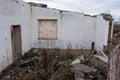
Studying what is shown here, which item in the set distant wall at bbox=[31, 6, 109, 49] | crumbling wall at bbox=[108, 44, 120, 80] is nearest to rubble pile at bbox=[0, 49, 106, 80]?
crumbling wall at bbox=[108, 44, 120, 80]

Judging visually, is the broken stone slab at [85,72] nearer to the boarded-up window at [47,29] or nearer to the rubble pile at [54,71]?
the rubble pile at [54,71]

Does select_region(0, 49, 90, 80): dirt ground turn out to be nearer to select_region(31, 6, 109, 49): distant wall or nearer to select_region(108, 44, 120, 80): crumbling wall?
select_region(31, 6, 109, 49): distant wall

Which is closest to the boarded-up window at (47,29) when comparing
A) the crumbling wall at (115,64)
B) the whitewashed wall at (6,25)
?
the whitewashed wall at (6,25)

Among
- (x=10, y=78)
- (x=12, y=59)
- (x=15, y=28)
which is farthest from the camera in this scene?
(x=15, y=28)

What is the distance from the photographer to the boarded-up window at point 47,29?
10352 mm

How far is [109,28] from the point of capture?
7969 millimetres

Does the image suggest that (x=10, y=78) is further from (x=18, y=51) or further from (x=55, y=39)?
(x=55, y=39)

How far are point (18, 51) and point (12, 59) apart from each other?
3.87 ft

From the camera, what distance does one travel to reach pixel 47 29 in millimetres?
→ 10391

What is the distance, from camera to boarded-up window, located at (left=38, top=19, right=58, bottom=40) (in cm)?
1035

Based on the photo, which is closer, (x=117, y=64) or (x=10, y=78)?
(x=117, y=64)

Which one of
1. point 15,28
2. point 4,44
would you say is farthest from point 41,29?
point 4,44

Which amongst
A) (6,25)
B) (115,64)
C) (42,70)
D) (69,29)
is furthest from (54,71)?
(69,29)

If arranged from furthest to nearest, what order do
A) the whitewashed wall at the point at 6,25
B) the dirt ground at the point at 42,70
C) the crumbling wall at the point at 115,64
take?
the whitewashed wall at the point at 6,25 < the dirt ground at the point at 42,70 < the crumbling wall at the point at 115,64
